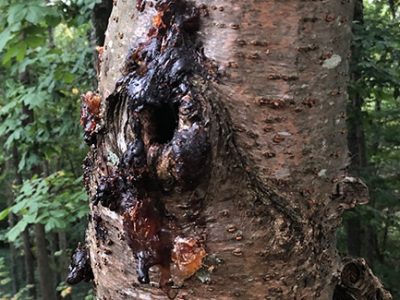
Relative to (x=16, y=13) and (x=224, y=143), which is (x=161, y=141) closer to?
(x=224, y=143)

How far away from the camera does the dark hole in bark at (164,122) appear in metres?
0.78

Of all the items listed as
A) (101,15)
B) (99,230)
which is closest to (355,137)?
(101,15)

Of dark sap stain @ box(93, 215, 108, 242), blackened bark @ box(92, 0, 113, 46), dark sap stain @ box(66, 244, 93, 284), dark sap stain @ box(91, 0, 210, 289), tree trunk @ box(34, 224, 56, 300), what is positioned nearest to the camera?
dark sap stain @ box(91, 0, 210, 289)

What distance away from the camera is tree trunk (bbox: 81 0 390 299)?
77 cm

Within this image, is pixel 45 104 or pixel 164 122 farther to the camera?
pixel 45 104

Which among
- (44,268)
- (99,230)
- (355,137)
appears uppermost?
(99,230)

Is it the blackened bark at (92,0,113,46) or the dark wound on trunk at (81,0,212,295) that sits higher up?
the blackened bark at (92,0,113,46)

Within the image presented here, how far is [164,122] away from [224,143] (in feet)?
0.34

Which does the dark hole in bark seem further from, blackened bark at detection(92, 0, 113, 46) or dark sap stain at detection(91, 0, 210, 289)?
blackened bark at detection(92, 0, 113, 46)

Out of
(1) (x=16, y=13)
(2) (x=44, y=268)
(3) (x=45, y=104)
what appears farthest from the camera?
(2) (x=44, y=268)

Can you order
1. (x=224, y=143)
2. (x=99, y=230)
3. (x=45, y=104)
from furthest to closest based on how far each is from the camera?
(x=45, y=104) → (x=99, y=230) → (x=224, y=143)

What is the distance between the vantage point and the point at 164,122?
81cm

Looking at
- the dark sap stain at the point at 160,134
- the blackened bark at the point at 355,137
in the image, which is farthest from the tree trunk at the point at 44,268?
the dark sap stain at the point at 160,134

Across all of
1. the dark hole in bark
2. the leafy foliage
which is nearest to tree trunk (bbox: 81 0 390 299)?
the dark hole in bark
